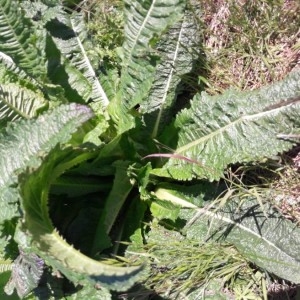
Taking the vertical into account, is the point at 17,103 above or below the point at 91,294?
above

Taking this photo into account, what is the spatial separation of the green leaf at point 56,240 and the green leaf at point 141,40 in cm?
28

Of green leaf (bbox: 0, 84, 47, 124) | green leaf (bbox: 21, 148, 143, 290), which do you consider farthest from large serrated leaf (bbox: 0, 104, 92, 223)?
green leaf (bbox: 0, 84, 47, 124)

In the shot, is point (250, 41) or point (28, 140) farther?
point (250, 41)

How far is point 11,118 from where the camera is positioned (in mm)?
1925

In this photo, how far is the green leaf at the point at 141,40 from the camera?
182cm

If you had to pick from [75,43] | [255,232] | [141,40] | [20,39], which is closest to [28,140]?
[20,39]

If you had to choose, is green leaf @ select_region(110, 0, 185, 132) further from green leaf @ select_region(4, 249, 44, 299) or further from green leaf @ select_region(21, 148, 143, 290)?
green leaf @ select_region(4, 249, 44, 299)

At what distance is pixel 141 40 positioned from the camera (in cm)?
188

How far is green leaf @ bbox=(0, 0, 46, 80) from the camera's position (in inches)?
74.4

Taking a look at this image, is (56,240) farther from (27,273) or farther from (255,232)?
(255,232)

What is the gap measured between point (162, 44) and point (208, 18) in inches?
9.7

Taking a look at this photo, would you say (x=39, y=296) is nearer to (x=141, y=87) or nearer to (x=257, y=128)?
(x=141, y=87)

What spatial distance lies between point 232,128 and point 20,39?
76cm

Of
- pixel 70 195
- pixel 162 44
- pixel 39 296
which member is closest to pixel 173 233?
pixel 70 195
